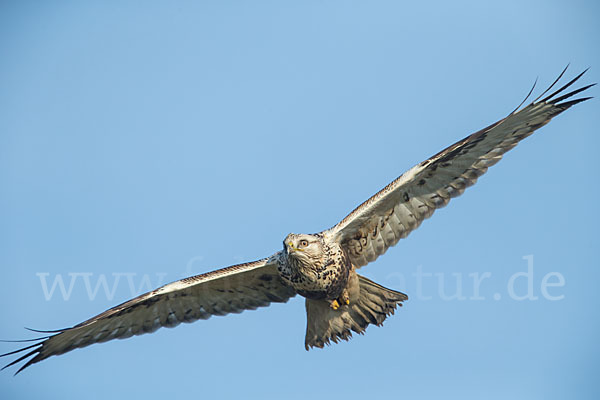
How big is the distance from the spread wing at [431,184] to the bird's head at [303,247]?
47 centimetres

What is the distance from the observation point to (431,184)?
396 inches

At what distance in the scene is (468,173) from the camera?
9977mm

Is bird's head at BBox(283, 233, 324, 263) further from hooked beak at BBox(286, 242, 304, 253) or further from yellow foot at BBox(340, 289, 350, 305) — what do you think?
yellow foot at BBox(340, 289, 350, 305)

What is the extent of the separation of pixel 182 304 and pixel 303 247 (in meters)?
2.25

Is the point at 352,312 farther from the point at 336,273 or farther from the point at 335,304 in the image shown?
the point at 336,273

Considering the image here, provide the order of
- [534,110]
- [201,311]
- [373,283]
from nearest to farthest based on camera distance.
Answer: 1. [534,110]
2. [373,283]
3. [201,311]

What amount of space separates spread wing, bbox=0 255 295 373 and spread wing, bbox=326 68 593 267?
1165mm

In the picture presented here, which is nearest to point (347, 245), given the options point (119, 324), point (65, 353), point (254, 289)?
point (254, 289)

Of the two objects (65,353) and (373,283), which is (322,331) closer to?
(373,283)

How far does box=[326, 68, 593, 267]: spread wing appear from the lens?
31.6ft

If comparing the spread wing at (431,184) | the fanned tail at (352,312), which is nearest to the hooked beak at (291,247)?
the spread wing at (431,184)

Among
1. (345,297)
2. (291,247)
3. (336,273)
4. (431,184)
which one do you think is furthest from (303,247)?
(431,184)

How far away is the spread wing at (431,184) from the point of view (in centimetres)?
963

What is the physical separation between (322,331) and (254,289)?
3.47 feet
